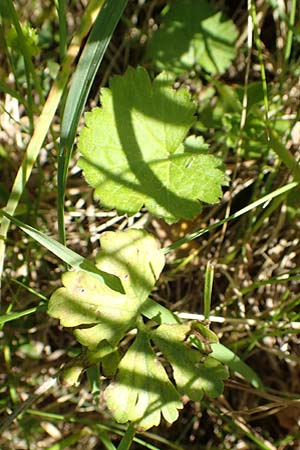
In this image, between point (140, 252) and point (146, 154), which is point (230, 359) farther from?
point (146, 154)

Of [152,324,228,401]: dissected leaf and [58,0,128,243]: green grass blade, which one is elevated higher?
[58,0,128,243]: green grass blade

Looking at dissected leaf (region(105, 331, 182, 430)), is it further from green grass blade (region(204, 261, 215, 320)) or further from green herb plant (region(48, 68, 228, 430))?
green grass blade (region(204, 261, 215, 320))

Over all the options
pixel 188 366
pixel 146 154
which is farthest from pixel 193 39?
pixel 188 366

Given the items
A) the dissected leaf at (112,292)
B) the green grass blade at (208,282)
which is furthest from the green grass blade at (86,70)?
the green grass blade at (208,282)

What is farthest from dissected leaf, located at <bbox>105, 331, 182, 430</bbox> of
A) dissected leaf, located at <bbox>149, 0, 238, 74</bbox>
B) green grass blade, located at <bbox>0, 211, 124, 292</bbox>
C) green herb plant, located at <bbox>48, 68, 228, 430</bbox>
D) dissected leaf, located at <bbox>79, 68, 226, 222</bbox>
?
dissected leaf, located at <bbox>149, 0, 238, 74</bbox>

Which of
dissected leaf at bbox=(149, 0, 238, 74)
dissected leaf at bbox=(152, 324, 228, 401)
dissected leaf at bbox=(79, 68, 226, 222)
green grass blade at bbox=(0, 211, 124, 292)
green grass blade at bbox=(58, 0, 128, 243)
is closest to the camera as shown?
green grass blade at bbox=(58, 0, 128, 243)

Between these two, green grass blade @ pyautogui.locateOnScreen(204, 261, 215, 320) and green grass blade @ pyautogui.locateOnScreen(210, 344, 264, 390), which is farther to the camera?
green grass blade @ pyautogui.locateOnScreen(210, 344, 264, 390)

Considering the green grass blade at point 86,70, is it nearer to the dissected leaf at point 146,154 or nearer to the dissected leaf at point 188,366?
the dissected leaf at point 146,154
